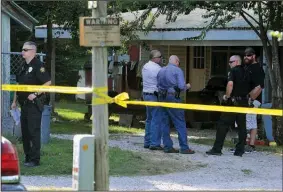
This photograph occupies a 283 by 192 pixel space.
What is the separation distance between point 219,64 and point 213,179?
38.3 ft

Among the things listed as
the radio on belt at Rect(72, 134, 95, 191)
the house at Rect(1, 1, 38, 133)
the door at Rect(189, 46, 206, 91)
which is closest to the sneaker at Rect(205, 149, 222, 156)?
the house at Rect(1, 1, 38, 133)

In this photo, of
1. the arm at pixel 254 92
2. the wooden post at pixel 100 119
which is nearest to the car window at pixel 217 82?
the arm at pixel 254 92

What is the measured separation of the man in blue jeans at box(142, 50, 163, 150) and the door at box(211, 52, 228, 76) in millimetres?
8190

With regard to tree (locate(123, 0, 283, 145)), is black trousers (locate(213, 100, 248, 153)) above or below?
below

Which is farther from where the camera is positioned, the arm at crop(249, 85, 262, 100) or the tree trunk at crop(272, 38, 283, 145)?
the tree trunk at crop(272, 38, 283, 145)

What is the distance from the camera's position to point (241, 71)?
10562 millimetres

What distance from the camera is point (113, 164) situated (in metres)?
9.37

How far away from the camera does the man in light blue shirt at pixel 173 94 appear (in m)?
10.9

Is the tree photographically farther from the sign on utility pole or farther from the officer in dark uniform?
the sign on utility pole

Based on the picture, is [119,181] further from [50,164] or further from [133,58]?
[133,58]

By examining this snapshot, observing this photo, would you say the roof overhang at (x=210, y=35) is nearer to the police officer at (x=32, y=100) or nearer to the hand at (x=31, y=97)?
the police officer at (x=32, y=100)

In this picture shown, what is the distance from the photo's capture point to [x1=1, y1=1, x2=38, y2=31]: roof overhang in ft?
39.5

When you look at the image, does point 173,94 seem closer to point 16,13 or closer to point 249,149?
point 249,149

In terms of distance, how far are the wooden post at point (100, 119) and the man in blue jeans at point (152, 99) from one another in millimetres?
4832
